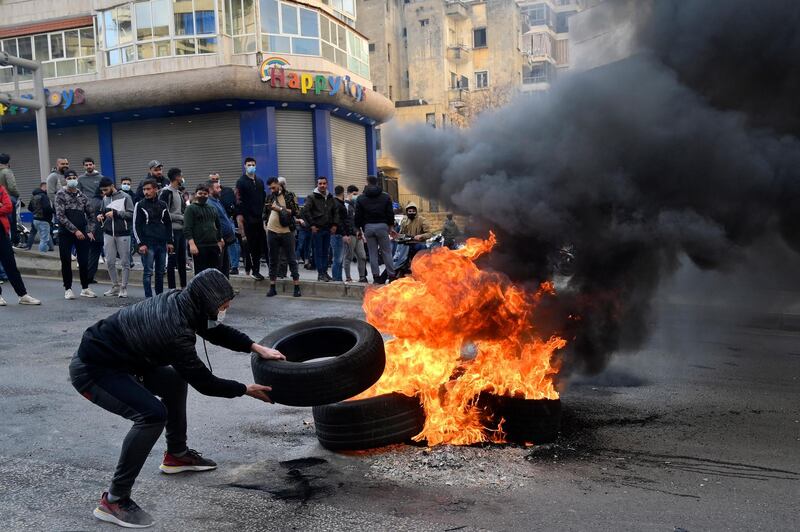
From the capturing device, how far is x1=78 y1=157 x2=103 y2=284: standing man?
12539mm

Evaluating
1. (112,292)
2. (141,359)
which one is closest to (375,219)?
(112,292)

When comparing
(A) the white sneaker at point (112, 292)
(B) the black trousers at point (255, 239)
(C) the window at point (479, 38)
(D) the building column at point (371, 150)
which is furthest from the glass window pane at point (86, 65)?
(C) the window at point (479, 38)

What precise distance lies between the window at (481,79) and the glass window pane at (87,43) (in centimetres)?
3315

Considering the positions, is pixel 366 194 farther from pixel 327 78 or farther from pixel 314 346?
pixel 327 78


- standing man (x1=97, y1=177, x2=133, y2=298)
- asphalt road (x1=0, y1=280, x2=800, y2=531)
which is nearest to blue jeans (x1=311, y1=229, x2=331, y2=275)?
standing man (x1=97, y1=177, x2=133, y2=298)

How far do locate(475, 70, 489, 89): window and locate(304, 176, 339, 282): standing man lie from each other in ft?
140

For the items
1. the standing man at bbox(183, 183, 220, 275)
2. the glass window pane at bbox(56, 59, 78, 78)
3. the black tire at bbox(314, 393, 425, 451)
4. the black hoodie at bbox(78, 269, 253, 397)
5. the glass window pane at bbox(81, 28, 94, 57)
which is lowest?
the black tire at bbox(314, 393, 425, 451)

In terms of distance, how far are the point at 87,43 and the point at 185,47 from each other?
4.98 metres

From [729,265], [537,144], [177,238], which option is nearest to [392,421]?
[537,144]

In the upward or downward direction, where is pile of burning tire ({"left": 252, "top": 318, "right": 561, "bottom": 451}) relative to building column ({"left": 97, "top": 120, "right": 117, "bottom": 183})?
downward

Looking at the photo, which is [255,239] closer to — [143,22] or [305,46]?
[305,46]

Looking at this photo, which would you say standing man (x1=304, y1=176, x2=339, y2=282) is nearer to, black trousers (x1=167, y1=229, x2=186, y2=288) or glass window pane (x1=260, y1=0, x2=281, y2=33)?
black trousers (x1=167, y1=229, x2=186, y2=288)

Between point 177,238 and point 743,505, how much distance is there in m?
10.1

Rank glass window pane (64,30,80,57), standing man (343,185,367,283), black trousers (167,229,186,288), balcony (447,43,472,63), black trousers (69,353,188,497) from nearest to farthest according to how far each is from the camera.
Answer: black trousers (69,353,188,497) < black trousers (167,229,186,288) < standing man (343,185,367,283) < glass window pane (64,30,80,57) < balcony (447,43,472,63)
